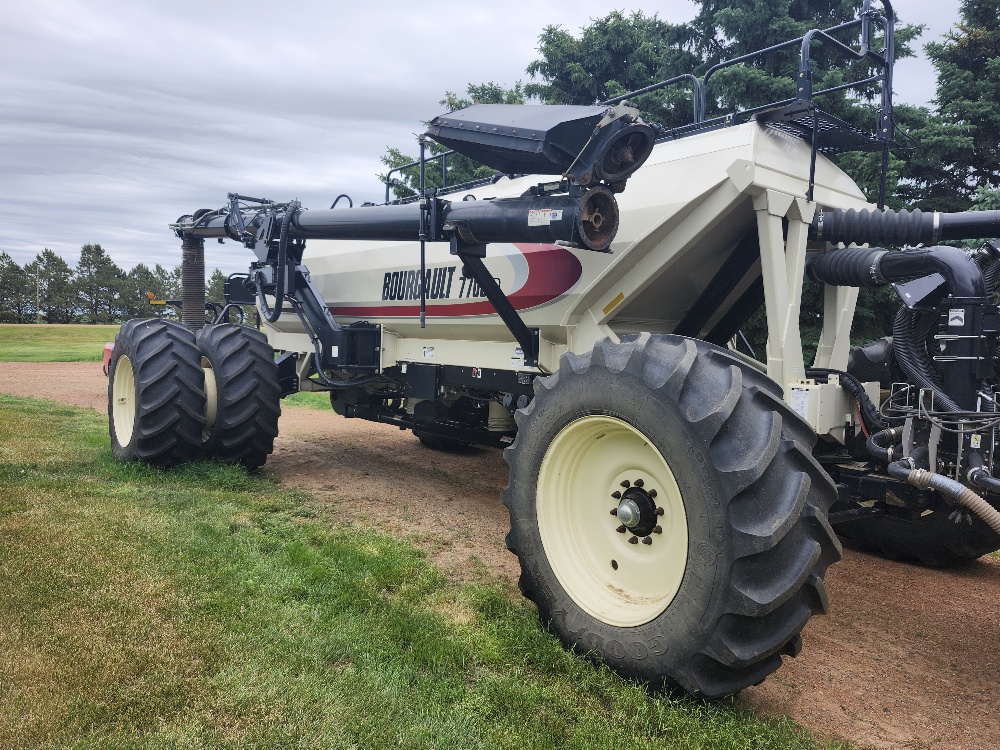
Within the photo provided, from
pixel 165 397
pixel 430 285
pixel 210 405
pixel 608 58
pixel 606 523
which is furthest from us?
pixel 608 58

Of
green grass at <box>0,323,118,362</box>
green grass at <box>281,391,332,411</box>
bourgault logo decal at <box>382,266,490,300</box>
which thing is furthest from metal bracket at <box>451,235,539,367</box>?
green grass at <box>0,323,118,362</box>

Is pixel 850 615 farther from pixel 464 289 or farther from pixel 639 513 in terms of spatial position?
pixel 464 289

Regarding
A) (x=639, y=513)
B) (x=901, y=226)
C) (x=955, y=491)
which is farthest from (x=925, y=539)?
(x=639, y=513)

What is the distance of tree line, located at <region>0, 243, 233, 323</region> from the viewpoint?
210ft

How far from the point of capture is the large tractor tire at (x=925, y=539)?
494 centimetres

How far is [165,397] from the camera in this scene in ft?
22.0

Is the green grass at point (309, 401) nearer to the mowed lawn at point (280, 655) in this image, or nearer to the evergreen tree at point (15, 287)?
the mowed lawn at point (280, 655)

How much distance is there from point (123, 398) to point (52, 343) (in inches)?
1285

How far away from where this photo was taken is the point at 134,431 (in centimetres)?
677

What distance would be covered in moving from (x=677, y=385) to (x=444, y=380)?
11.6 ft

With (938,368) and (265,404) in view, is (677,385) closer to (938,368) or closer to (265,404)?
(938,368)

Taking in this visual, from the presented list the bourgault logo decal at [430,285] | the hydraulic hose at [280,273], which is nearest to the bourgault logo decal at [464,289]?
the bourgault logo decal at [430,285]

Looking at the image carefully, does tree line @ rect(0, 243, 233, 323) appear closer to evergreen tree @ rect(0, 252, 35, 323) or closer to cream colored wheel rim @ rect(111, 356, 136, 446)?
evergreen tree @ rect(0, 252, 35, 323)

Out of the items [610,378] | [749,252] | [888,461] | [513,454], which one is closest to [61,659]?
[513,454]
